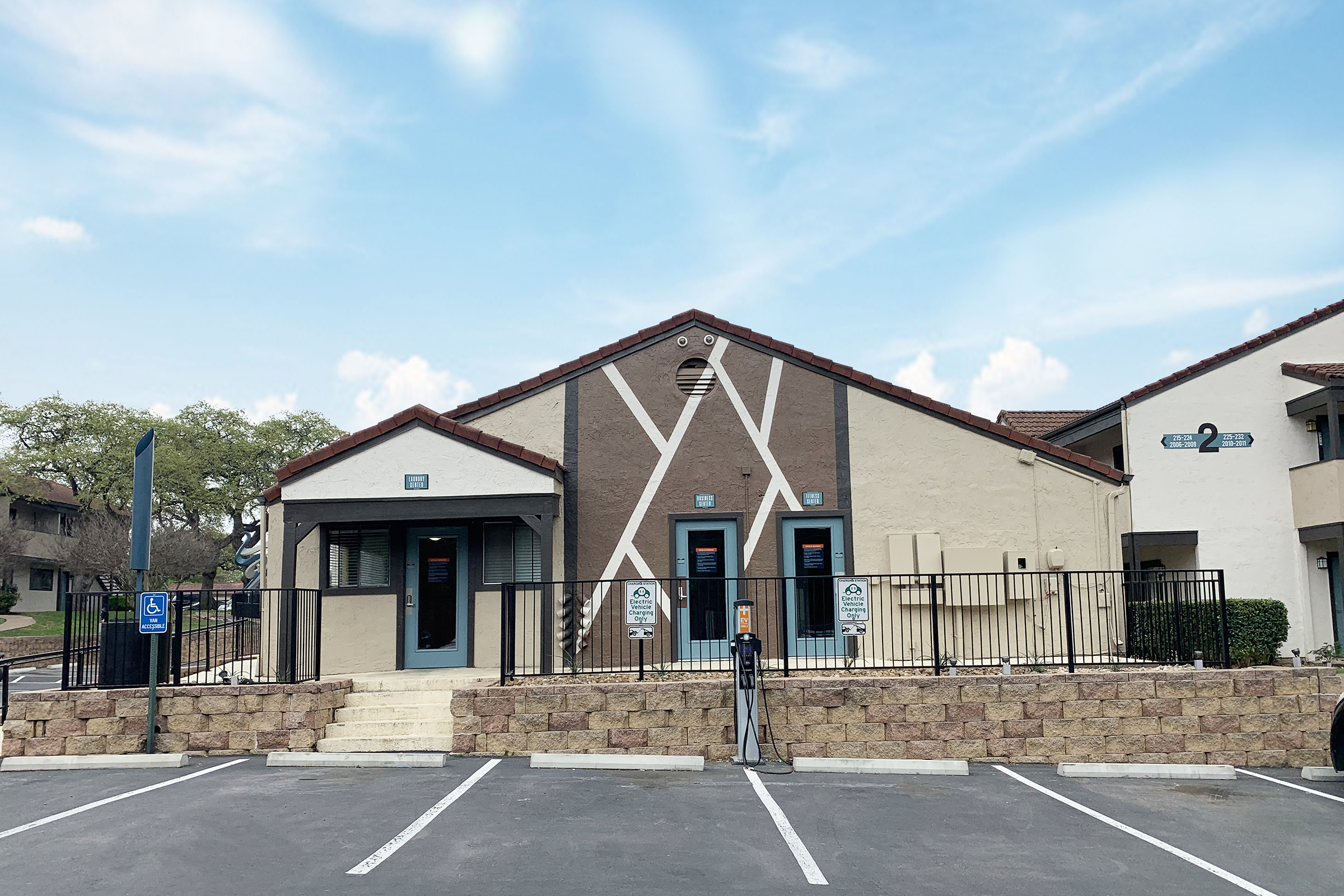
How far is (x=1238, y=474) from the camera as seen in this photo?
17625 millimetres

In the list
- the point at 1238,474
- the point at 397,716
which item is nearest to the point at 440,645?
the point at 397,716

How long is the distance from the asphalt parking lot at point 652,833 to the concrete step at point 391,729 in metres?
1.03

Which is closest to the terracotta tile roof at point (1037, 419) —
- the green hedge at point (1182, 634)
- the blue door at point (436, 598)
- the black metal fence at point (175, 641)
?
the green hedge at point (1182, 634)

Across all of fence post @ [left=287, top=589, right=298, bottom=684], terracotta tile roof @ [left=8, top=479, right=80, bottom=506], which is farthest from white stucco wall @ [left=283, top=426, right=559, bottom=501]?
terracotta tile roof @ [left=8, top=479, right=80, bottom=506]

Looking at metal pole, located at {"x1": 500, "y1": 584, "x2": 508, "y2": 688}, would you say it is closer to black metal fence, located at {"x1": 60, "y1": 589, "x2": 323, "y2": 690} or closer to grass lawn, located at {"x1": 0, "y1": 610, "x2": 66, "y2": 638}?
black metal fence, located at {"x1": 60, "y1": 589, "x2": 323, "y2": 690}

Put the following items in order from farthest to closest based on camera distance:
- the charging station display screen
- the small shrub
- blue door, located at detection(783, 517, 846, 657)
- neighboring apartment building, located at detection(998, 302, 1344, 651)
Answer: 1. neighboring apartment building, located at detection(998, 302, 1344, 651)
2. the small shrub
3. the charging station display screen
4. blue door, located at detection(783, 517, 846, 657)

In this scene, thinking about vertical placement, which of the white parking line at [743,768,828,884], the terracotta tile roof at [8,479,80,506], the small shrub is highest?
the terracotta tile roof at [8,479,80,506]

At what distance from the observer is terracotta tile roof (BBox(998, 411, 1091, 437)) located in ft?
70.6

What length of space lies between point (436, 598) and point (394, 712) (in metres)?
2.84

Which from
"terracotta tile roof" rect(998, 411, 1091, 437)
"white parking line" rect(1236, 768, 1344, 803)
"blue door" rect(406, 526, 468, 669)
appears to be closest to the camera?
"white parking line" rect(1236, 768, 1344, 803)

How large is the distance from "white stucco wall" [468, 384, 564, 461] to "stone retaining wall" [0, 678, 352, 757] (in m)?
4.68

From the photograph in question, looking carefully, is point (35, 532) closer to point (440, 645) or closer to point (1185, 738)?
point (440, 645)

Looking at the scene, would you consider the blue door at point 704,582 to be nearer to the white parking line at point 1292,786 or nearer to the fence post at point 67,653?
the white parking line at point 1292,786

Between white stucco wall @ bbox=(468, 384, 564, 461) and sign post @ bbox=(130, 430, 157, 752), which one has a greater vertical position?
white stucco wall @ bbox=(468, 384, 564, 461)
